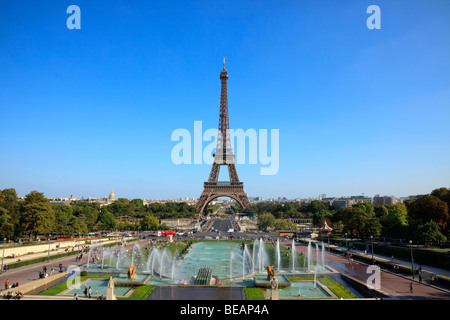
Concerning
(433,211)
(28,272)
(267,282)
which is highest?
(433,211)

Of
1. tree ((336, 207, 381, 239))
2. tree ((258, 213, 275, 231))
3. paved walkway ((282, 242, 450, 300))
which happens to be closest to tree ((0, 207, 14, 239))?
paved walkway ((282, 242, 450, 300))

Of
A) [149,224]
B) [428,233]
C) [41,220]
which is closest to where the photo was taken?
[428,233]

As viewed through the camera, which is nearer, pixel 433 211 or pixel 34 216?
pixel 433 211

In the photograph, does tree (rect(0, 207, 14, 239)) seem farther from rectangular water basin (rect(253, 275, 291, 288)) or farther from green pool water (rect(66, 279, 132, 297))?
rectangular water basin (rect(253, 275, 291, 288))

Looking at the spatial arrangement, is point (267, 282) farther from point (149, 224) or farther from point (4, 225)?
point (149, 224)

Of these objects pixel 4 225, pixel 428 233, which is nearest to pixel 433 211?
pixel 428 233

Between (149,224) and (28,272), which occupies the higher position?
(149,224)

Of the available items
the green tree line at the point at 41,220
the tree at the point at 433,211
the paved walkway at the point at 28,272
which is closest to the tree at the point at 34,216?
the green tree line at the point at 41,220

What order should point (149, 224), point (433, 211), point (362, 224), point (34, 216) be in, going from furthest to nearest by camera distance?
point (149, 224) → point (362, 224) → point (34, 216) → point (433, 211)
